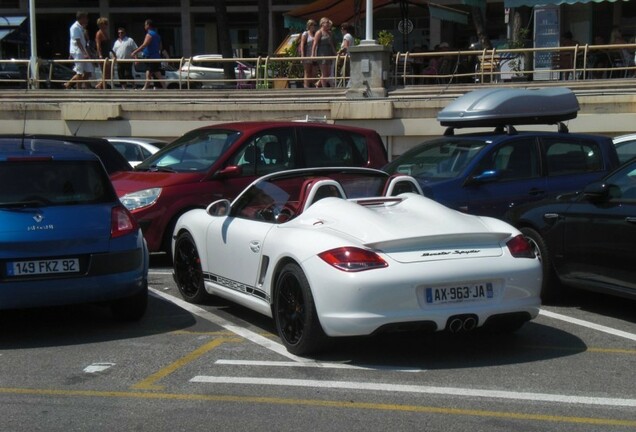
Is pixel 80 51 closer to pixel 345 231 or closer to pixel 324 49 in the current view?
pixel 324 49

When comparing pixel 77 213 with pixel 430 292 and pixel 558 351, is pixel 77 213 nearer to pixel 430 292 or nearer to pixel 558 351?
pixel 430 292

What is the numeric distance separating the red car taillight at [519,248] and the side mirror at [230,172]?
4617mm

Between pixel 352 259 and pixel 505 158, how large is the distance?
15.3 ft

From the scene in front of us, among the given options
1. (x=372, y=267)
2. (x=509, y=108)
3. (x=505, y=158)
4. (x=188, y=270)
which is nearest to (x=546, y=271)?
(x=505, y=158)

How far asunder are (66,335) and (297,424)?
9.62 ft

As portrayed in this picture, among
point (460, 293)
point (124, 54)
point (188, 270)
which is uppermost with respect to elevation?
point (124, 54)

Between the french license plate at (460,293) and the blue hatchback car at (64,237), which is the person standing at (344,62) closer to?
the blue hatchback car at (64,237)

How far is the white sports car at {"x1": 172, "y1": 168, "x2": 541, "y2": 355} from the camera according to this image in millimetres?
6148

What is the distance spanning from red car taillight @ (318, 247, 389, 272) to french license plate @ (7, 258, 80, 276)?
210 cm

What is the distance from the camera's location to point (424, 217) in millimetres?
6770

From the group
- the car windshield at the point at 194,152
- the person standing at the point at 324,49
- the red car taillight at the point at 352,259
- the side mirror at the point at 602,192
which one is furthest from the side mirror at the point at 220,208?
the person standing at the point at 324,49

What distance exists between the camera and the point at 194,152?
1105 centimetres

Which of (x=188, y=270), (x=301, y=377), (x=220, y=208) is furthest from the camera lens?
(x=188, y=270)

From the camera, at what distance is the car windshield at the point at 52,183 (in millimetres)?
7355
